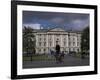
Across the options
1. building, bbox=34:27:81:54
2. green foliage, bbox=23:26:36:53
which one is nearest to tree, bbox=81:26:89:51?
building, bbox=34:27:81:54

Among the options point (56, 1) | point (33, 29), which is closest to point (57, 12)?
point (56, 1)

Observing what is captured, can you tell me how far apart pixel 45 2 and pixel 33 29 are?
32 cm

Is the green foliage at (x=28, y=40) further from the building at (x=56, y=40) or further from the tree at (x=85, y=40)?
the tree at (x=85, y=40)

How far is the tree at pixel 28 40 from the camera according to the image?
6.93 feet

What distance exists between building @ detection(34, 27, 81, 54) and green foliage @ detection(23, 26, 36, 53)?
4 cm

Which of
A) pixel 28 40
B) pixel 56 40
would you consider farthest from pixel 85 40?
pixel 28 40

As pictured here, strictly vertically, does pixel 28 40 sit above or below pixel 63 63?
above

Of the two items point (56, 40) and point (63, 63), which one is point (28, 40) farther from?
point (63, 63)

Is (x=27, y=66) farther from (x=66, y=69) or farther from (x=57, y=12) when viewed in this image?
(x=57, y=12)

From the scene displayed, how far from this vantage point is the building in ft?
7.13

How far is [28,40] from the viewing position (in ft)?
7.01

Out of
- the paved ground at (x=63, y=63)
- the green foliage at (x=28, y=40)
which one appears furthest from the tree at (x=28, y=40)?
the paved ground at (x=63, y=63)

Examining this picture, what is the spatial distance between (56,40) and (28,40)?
318 mm

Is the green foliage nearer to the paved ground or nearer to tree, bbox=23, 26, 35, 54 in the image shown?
tree, bbox=23, 26, 35, 54
